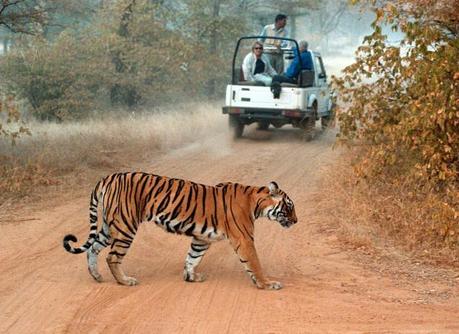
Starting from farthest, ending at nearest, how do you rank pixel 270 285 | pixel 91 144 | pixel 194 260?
pixel 91 144, pixel 194 260, pixel 270 285

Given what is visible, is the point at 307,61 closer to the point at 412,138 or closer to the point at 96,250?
the point at 412,138

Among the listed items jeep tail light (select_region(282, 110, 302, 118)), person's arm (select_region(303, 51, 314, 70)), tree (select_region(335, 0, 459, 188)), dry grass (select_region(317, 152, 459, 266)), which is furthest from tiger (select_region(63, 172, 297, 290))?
person's arm (select_region(303, 51, 314, 70))

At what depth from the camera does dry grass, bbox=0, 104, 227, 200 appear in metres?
12.3

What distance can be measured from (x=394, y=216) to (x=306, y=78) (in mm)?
7907

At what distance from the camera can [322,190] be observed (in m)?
12.1

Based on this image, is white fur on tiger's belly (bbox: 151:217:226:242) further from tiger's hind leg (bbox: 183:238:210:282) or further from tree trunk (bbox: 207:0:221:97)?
tree trunk (bbox: 207:0:221:97)

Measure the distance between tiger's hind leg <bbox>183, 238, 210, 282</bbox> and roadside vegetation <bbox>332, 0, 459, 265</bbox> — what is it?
2.24 meters

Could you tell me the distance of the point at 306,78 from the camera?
1722 cm

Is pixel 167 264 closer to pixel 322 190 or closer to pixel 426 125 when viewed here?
pixel 426 125

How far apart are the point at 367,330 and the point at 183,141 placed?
11.6 metres

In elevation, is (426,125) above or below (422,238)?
above

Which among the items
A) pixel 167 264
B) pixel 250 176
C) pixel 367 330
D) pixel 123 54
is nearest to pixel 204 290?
pixel 167 264

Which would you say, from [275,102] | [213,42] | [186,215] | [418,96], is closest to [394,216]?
[418,96]

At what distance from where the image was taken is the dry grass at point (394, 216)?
28.5 feet
